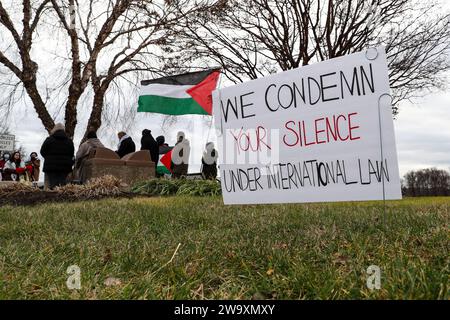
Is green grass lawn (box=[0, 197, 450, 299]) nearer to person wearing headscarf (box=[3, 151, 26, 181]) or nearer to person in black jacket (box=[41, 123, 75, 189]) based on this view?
person in black jacket (box=[41, 123, 75, 189])

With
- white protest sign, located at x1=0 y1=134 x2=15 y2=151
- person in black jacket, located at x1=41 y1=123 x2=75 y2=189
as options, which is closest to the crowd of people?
person in black jacket, located at x1=41 y1=123 x2=75 y2=189

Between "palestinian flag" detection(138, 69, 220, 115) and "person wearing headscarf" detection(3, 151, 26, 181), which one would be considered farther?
"person wearing headscarf" detection(3, 151, 26, 181)

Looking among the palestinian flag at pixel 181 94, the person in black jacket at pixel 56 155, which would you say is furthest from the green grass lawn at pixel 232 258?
the person in black jacket at pixel 56 155

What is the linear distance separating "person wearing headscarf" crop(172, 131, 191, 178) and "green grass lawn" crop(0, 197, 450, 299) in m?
9.49

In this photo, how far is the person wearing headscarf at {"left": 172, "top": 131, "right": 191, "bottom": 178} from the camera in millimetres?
14000

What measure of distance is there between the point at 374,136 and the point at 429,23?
10.7 m

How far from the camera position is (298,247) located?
2.97 meters

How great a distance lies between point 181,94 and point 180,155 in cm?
614

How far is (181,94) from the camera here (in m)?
8.12

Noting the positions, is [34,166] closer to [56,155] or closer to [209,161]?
[56,155]

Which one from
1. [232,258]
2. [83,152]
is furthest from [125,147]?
[232,258]
